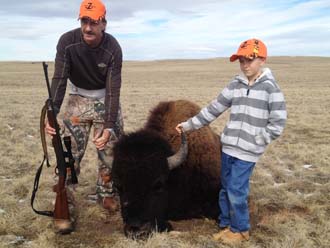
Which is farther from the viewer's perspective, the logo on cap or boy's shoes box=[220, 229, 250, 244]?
the logo on cap

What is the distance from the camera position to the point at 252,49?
191 inches

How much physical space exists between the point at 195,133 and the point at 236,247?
6.21 feet

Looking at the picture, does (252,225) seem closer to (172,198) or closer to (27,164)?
(172,198)

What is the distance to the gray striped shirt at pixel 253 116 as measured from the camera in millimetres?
4789

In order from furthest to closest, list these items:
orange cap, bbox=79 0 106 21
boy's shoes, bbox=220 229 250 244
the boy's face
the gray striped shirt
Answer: orange cap, bbox=79 0 106 21, boy's shoes, bbox=220 229 250 244, the boy's face, the gray striped shirt

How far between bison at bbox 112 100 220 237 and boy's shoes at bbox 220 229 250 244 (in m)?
0.73

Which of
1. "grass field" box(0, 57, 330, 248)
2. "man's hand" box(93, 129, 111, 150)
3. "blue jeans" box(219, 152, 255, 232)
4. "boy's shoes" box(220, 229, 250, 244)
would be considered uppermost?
"man's hand" box(93, 129, 111, 150)

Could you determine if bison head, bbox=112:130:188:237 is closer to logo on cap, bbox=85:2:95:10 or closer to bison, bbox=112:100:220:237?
bison, bbox=112:100:220:237

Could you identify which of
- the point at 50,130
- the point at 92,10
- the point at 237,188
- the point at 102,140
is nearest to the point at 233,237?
the point at 237,188

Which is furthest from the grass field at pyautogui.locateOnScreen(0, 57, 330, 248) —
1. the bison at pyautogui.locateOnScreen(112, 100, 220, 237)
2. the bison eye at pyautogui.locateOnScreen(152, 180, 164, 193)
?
the bison eye at pyautogui.locateOnScreen(152, 180, 164, 193)

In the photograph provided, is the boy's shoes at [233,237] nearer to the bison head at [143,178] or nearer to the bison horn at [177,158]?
the bison head at [143,178]

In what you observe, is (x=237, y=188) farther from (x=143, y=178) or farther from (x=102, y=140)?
(x=102, y=140)

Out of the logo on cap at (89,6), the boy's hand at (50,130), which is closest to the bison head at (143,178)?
the boy's hand at (50,130)

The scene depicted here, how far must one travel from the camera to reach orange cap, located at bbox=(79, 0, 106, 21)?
5.38 m
